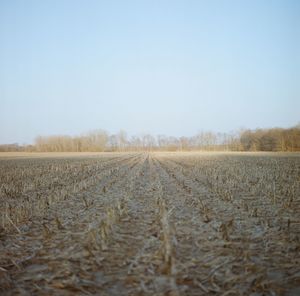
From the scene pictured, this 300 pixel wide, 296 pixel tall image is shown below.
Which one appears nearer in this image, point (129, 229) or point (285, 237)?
point (285, 237)

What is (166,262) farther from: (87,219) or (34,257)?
(87,219)

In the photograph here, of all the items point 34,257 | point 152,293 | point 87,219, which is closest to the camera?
point 152,293

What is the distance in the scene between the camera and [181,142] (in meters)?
164

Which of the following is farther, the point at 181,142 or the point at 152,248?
the point at 181,142

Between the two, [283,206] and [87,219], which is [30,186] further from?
[283,206]

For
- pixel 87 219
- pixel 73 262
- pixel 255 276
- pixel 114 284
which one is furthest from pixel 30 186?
pixel 255 276

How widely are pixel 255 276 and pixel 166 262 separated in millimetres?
1438

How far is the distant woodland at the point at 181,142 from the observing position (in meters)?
90.2

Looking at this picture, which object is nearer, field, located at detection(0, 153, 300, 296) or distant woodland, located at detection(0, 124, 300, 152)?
field, located at detection(0, 153, 300, 296)

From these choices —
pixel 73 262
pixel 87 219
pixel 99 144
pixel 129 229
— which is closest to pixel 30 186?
pixel 87 219

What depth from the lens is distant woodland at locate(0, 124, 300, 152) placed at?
90181mm

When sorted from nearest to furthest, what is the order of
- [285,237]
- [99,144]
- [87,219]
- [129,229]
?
[285,237] < [129,229] < [87,219] < [99,144]

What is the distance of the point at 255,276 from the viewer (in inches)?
164

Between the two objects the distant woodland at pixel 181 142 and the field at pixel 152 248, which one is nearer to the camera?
the field at pixel 152 248
